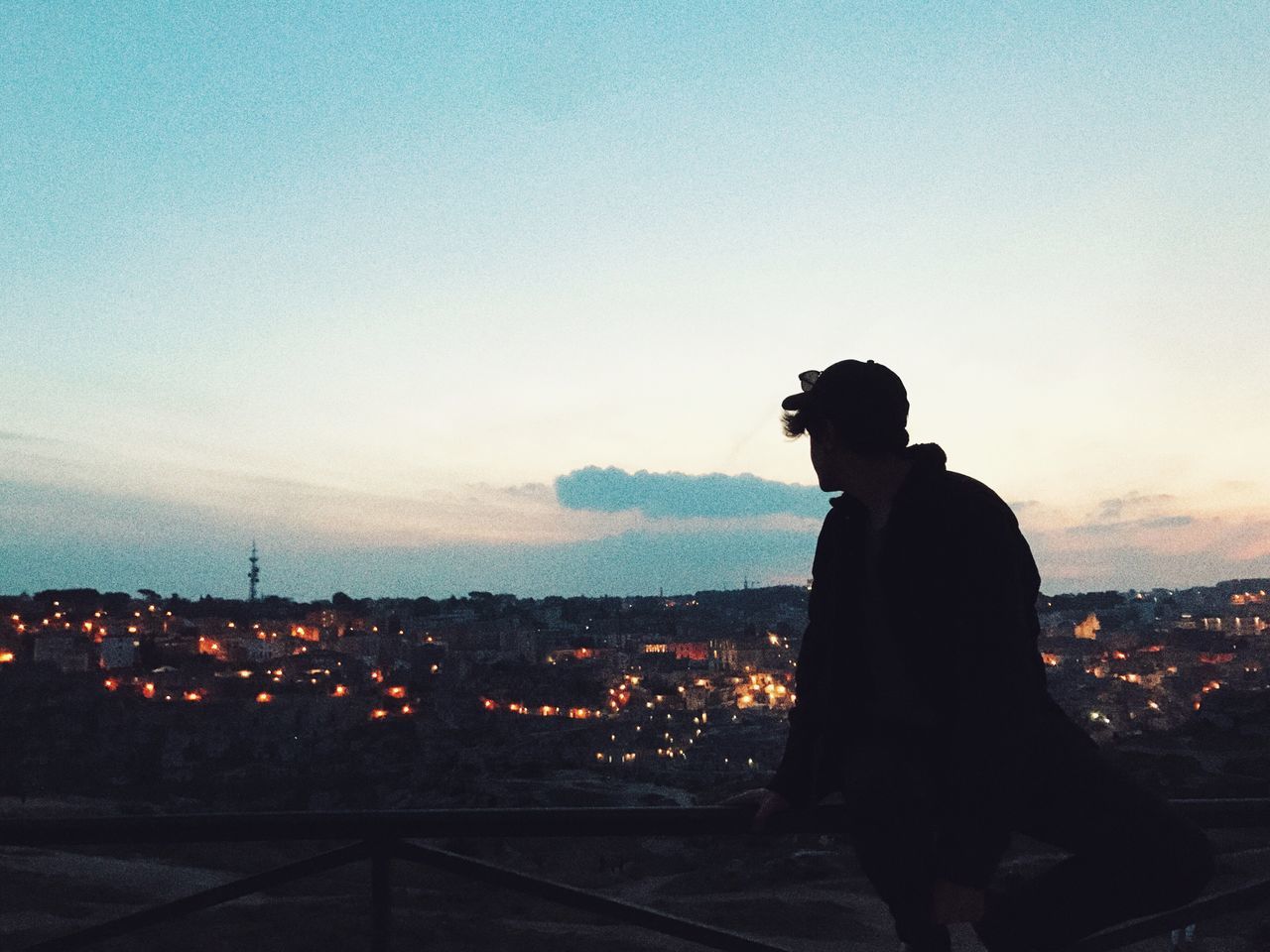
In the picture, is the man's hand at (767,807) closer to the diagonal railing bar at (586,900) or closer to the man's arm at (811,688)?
the man's arm at (811,688)

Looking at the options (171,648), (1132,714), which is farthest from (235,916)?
(171,648)

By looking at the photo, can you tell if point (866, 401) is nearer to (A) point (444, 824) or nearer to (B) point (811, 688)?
(B) point (811, 688)

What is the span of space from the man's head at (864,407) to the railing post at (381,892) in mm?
1365

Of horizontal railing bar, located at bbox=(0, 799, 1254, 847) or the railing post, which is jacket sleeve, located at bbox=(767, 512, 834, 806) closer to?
horizontal railing bar, located at bbox=(0, 799, 1254, 847)

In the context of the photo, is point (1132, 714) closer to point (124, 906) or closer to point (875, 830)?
point (124, 906)

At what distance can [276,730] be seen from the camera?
50.9 metres

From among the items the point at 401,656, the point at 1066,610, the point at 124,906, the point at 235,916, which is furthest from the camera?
the point at 1066,610

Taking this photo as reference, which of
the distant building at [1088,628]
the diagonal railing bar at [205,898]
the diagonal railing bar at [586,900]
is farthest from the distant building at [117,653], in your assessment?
the distant building at [1088,628]

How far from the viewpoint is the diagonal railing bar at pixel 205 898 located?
92.9 inches

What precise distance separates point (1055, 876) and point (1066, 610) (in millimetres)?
136540

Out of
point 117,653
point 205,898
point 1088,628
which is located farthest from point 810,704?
point 1088,628

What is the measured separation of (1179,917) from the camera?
2.27m

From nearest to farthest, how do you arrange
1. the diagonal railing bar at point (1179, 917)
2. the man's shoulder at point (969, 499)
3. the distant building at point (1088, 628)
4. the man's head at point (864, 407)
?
the man's shoulder at point (969, 499) → the man's head at point (864, 407) → the diagonal railing bar at point (1179, 917) → the distant building at point (1088, 628)

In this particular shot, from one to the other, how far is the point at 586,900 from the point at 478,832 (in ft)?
1.15
